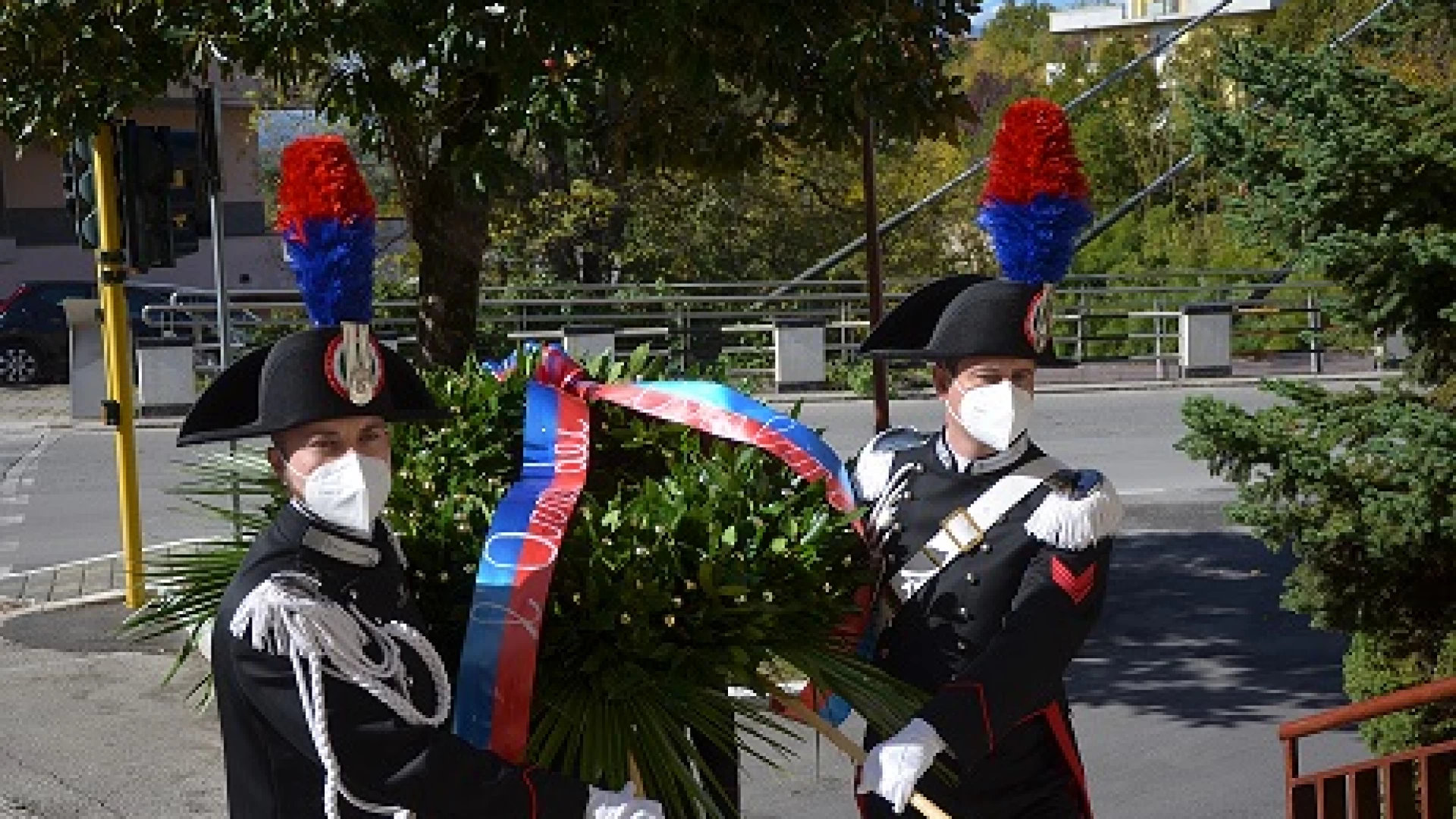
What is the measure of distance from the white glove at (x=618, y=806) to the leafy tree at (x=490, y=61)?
5145 millimetres

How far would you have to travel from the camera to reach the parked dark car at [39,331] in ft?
78.2

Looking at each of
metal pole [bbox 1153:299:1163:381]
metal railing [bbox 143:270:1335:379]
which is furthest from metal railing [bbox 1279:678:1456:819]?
metal pole [bbox 1153:299:1163:381]

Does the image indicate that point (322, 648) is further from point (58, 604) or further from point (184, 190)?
→ point (58, 604)

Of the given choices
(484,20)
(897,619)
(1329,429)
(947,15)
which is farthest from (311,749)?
(947,15)

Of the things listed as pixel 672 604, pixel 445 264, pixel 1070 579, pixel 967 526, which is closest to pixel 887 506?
pixel 967 526

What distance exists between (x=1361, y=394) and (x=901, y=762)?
373cm

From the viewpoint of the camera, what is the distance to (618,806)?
3.46 meters

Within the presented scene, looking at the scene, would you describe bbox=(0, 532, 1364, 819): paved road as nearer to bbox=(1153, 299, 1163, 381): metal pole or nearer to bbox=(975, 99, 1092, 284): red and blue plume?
bbox=(975, 99, 1092, 284): red and blue plume

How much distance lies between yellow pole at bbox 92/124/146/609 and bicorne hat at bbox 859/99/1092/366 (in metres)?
7.66

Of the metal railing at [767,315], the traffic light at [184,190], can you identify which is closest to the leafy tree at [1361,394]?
the traffic light at [184,190]

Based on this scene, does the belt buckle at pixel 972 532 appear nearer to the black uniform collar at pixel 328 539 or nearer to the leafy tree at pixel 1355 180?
the black uniform collar at pixel 328 539

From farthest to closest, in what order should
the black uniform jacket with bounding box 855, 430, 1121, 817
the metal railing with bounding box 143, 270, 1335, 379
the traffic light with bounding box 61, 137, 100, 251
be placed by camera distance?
1. the metal railing with bounding box 143, 270, 1335, 379
2. the traffic light with bounding box 61, 137, 100, 251
3. the black uniform jacket with bounding box 855, 430, 1121, 817

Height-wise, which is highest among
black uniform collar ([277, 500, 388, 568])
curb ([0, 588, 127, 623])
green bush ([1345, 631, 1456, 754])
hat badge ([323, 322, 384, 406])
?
hat badge ([323, 322, 384, 406])

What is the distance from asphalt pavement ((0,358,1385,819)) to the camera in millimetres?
7867
